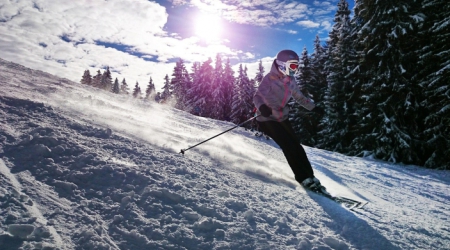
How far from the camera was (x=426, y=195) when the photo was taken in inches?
243

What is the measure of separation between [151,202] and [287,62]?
3.43 m

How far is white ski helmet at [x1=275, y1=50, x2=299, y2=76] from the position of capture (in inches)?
201

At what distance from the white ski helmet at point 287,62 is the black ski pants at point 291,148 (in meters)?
0.90

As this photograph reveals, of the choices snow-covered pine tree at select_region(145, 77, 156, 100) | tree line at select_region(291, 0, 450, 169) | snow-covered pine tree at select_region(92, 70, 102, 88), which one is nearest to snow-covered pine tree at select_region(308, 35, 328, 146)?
tree line at select_region(291, 0, 450, 169)

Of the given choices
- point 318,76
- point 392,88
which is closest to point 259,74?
point 318,76

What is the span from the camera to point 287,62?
5.10 m

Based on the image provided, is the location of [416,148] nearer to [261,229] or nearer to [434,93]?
[434,93]

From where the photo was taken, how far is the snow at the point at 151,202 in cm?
241

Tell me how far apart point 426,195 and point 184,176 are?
5.50 m

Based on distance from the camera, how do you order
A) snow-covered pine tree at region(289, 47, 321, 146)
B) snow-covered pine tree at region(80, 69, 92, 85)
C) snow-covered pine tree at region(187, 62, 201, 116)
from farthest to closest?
snow-covered pine tree at region(80, 69, 92, 85)
snow-covered pine tree at region(187, 62, 201, 116)
snow-covered pine tree at region(289, 47, 321, 146)

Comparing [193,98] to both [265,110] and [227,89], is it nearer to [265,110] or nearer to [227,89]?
[227,89]

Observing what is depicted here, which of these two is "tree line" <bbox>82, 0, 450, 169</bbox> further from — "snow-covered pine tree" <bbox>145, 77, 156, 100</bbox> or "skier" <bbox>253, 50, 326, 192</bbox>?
"snow-covered pine tree" <bbox>145, 77, 156, 100</bbox>

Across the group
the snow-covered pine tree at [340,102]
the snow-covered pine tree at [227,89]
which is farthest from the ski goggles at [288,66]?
the snow-covered pine tree at [227,89]

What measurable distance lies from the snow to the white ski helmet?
5.86 ft
